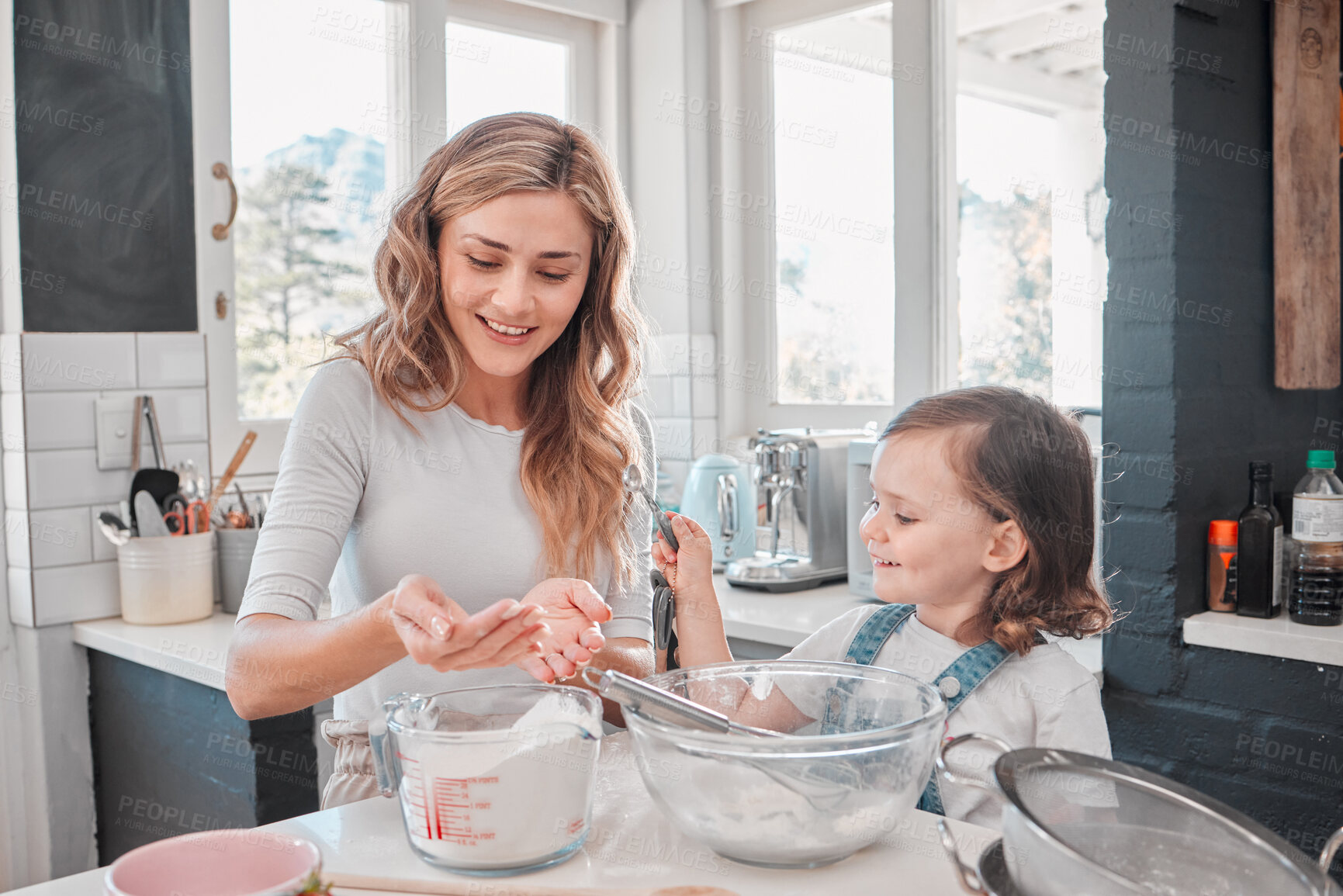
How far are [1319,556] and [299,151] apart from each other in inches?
85.3

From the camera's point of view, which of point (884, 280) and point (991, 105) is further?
point (884, 280)

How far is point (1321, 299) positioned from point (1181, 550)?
0.54 meters

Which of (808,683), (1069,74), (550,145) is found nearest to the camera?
(808,683)

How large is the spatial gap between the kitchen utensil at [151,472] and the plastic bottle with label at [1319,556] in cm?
200

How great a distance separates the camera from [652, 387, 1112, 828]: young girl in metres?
1.17

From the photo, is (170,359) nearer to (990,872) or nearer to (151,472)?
(151,472)

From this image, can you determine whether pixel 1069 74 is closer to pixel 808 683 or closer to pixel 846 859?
pixel 808 683

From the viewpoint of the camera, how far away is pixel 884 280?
9.00ft

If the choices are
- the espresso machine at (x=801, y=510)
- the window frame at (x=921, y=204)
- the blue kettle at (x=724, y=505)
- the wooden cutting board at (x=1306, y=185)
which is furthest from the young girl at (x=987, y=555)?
the window frame at (x=921, y=204)

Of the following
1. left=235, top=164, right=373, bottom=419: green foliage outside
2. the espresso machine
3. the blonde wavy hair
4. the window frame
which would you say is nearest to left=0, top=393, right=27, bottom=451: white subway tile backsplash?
left=235, top=164, right=373, bottom=419: green foliage outside

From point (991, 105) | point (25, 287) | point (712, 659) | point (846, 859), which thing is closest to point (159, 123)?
point (25, 287)

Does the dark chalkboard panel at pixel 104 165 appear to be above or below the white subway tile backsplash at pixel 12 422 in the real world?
above

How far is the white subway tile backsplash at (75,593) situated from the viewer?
6.72ft

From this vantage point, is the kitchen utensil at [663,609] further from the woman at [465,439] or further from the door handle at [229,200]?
the door handle at [229,200]
